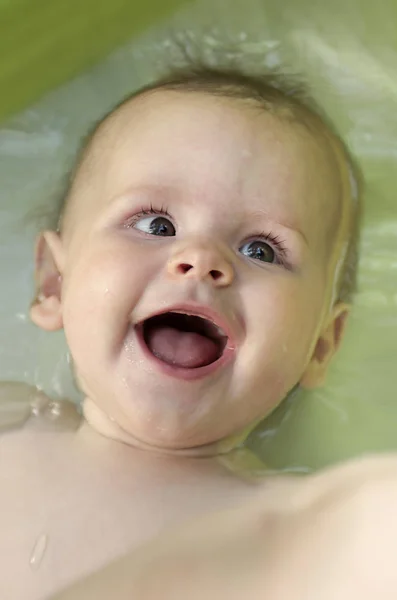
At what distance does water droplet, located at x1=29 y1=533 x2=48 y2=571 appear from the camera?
0.78 m

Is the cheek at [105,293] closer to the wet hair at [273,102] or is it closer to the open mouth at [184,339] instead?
the open mouth at [184,339]

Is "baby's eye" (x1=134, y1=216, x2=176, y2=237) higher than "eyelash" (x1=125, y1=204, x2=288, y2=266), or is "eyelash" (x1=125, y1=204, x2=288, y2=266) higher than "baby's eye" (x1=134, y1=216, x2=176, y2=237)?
"eyelash" (x1=125, y1=204, x2=288, y2=266)

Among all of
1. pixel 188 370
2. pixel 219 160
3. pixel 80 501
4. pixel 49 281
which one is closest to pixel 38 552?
pixel 80 501

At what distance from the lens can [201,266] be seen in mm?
774

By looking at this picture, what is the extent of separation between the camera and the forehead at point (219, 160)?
2.80ft

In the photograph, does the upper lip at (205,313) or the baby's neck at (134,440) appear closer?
the upper lip at (205,313)

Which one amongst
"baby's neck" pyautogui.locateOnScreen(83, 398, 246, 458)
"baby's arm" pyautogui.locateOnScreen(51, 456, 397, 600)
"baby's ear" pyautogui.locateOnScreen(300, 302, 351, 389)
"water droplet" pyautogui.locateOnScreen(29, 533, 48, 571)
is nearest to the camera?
"baby's arm" pyautogui.locateOnScreen(51, 456, 397, 600)

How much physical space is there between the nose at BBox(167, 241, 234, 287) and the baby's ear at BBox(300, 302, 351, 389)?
0.79 ft

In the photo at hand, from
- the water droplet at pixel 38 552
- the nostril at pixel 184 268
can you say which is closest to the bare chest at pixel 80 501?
the water droplet at pixel 38 552

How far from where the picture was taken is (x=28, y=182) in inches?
47.0

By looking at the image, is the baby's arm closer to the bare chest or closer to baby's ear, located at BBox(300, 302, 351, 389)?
the bare chest

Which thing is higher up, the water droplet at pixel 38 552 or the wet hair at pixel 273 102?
the wet hair at pixel 273 102

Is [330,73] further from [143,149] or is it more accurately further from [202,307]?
[202,307]

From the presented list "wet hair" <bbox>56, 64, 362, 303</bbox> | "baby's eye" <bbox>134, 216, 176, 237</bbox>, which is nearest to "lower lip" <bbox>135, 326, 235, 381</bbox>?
"baby's eye" <bbox>134, 216, 176, 237</bbox>
